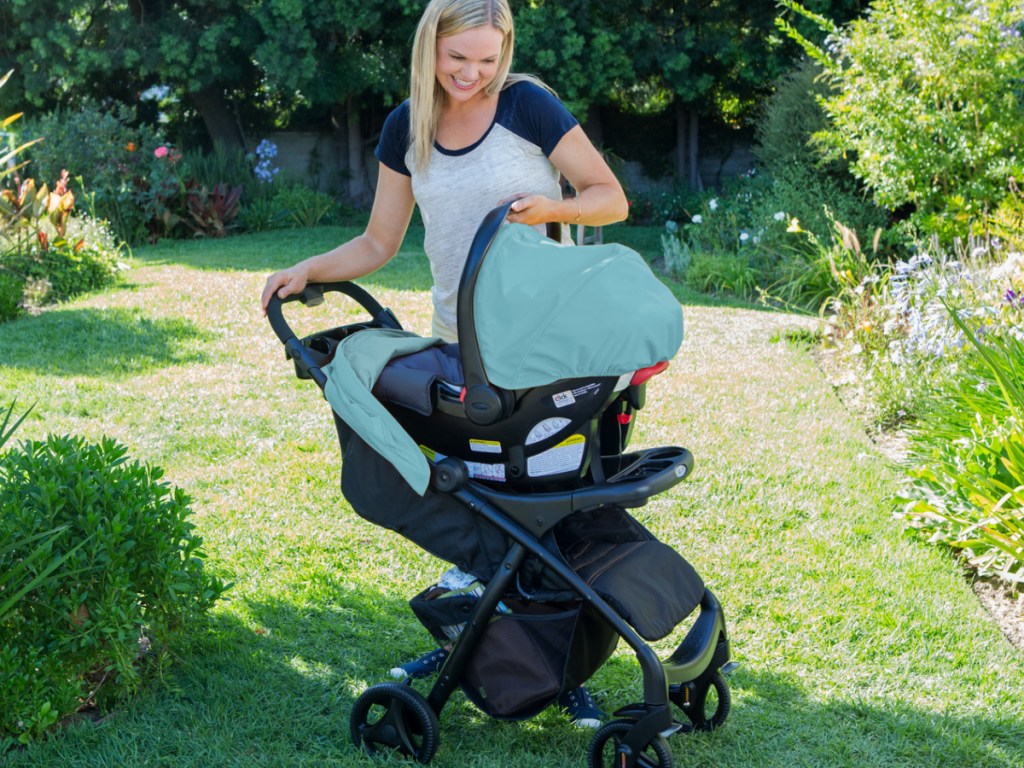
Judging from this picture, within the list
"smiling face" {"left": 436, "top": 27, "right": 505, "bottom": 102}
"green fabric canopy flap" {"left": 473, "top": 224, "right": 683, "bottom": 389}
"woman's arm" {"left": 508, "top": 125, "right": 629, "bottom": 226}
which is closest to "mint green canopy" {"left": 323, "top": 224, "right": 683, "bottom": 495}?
"green fabric canopy flap" {"left": 473, "top": 224, "right": 683, "bottom": 389}

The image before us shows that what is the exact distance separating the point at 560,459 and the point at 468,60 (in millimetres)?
1020

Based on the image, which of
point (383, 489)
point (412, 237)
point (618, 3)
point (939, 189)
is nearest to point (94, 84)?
point (412, 237)

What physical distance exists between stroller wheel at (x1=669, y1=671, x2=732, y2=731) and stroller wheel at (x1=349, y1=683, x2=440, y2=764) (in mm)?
671

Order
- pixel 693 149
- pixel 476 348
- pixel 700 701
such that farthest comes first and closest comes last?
pixel 693 149, pixel 700 701, pixel 476 348

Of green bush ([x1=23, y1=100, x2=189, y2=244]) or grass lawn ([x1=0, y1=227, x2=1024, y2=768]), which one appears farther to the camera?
green bush ([x1=23, y1=100, x2=189, y2=244])

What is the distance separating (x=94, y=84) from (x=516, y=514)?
17.5m

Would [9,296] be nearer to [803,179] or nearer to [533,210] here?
[533,210]

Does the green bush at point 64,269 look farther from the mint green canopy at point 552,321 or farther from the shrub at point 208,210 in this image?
the mint green canopy at point 552,321

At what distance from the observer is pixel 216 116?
1766 centimetres

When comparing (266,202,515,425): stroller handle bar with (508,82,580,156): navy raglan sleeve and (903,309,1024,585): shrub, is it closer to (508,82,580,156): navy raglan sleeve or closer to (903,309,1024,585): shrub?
(508,82,580,156): navy raglan sleeve

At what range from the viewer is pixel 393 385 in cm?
245

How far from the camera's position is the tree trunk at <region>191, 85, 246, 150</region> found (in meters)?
17.5

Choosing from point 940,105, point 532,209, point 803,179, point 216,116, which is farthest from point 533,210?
point 216,116

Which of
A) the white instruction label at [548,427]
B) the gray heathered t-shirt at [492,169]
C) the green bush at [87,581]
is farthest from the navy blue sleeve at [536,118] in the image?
the green bush at [87,581]
